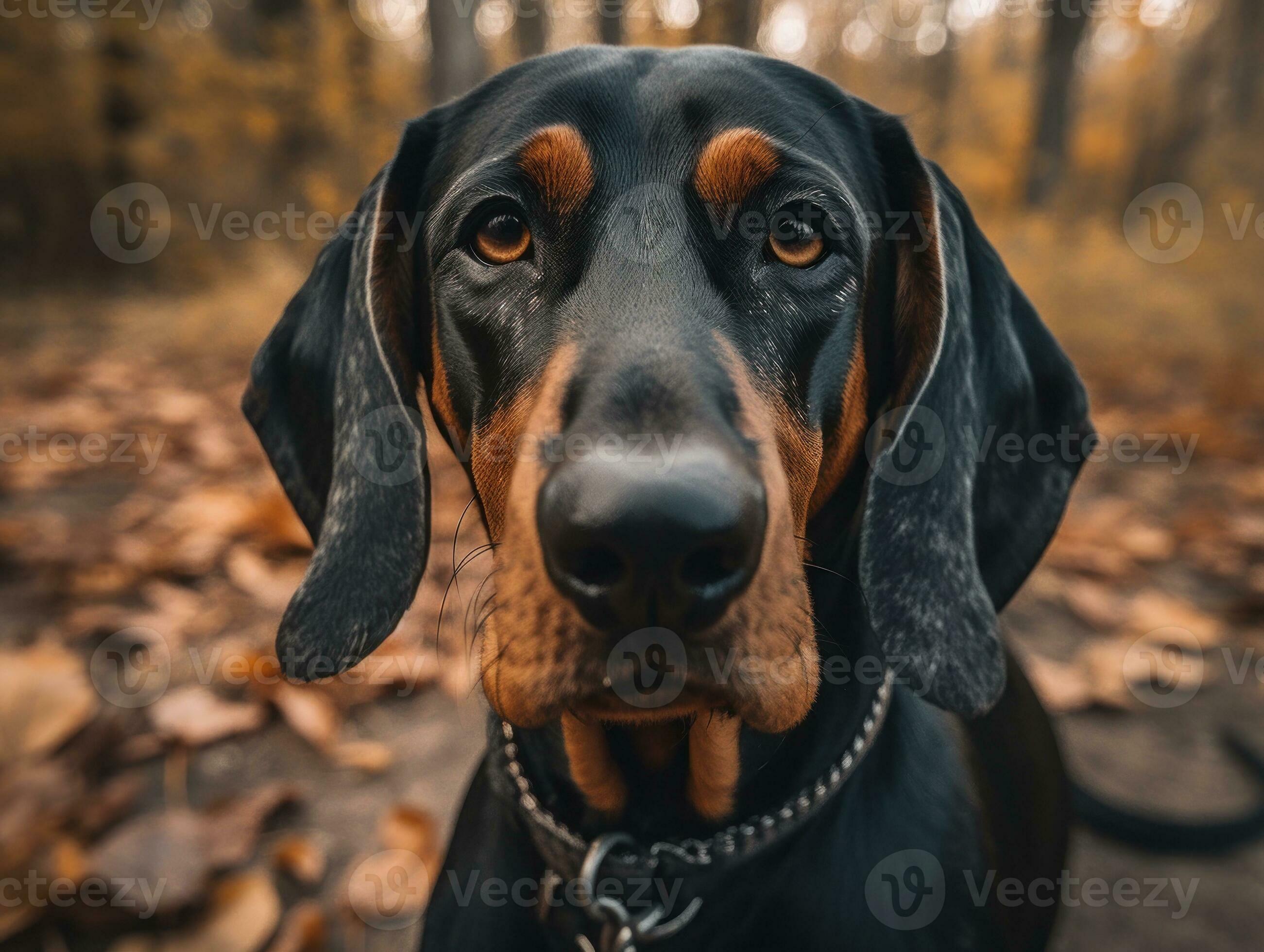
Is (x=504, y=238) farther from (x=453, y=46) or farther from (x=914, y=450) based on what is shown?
(x=453, y=46)

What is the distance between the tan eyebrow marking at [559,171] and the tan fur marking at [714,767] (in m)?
1.08

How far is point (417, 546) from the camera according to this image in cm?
173

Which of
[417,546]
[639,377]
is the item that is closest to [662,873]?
[417,546]

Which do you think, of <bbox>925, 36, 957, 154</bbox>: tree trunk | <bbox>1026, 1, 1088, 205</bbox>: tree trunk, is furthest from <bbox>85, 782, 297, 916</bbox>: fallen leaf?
<bbox>925, 36, 957, 154</bbox>: tree trunk

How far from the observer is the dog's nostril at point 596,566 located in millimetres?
1036

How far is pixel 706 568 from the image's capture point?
1054 mm

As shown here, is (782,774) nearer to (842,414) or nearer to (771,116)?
(842,414)

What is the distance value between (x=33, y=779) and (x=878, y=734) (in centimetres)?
238
